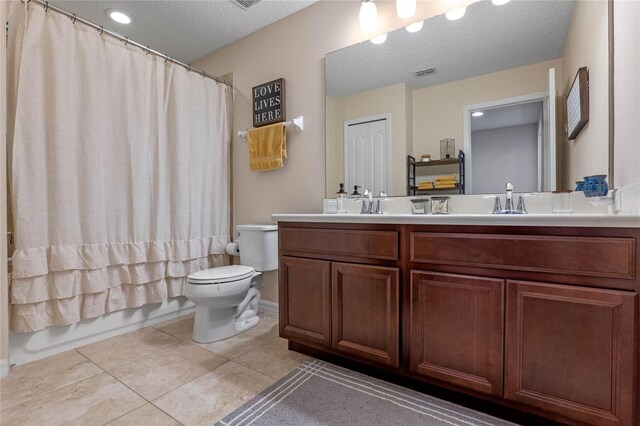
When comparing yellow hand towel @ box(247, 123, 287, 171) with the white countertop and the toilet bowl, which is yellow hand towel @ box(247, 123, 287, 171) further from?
the white countertop

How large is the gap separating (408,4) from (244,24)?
1.40 metres

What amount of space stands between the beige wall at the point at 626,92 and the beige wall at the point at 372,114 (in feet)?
3.16

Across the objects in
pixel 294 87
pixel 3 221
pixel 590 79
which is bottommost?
pixel 3 221

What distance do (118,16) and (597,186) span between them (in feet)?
10.9

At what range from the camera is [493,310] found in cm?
117

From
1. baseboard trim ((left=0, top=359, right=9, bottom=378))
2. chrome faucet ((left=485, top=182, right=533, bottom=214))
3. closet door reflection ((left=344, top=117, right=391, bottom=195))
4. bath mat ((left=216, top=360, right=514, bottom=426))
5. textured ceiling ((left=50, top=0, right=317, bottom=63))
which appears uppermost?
textured ceiling ((left=50, top=0, right=317, bottom=63))

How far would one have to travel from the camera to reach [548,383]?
108 centimetres

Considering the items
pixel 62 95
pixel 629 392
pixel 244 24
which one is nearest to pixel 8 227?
pixel 62 95

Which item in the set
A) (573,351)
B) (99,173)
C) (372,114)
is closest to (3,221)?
(99,173)

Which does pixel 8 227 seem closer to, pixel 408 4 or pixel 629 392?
pixel 408 4

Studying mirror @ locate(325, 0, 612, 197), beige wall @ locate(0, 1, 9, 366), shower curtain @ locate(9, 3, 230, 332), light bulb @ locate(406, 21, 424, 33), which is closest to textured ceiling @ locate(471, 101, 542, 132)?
mirror @ locate(325, 0, 612, 197)

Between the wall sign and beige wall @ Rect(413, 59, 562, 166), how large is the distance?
109 cm

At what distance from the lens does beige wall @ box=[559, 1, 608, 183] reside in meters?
1.32

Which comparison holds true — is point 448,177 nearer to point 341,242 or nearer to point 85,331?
point 341,242
